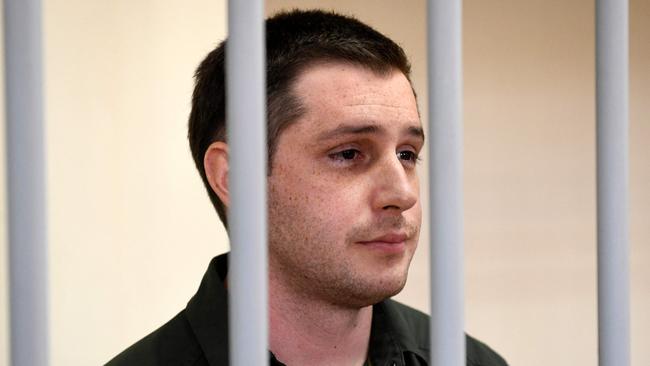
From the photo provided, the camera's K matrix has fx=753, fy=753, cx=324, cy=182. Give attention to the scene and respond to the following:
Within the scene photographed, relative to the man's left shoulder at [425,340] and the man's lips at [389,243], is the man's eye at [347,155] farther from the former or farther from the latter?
the man's left shoulder at [425,340]

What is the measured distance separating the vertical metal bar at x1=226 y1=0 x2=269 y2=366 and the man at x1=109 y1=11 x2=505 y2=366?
501 mm

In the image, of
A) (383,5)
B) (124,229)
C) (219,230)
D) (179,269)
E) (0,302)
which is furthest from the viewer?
(383,5)

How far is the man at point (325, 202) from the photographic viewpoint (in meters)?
0.88

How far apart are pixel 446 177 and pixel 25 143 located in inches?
7.0

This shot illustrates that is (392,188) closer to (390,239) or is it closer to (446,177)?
(390,239)

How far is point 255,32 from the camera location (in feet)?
1.01

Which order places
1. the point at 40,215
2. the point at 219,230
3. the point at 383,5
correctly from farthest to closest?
1. the point at 383,5
2. the point at 219,230
3. the point at 40,215

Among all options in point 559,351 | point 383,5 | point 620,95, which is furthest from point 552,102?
point 620,95

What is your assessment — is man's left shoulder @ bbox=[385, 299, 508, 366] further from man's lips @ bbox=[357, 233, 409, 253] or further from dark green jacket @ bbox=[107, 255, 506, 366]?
man's lips @ bbox=[357, 233, 409, 253]

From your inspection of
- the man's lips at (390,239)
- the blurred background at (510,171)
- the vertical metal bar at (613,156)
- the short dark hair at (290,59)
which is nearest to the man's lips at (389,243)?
the man's lips at (390,239)

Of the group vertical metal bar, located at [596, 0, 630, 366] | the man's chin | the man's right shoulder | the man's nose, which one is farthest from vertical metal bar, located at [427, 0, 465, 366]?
the man's right shoulder

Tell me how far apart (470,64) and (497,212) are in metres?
0.47

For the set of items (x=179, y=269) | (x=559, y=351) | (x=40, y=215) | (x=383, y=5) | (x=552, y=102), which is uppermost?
(x=383, y=5)

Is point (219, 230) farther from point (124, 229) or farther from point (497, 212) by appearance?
point (497, 212)
